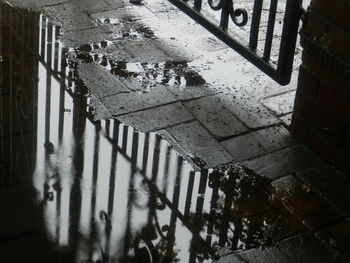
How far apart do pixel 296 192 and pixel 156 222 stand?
32.0 inches

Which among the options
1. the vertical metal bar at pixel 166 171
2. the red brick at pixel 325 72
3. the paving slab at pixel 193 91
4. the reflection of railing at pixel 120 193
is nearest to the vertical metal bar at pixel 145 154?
→ the reflection of railing at pixel 120 193

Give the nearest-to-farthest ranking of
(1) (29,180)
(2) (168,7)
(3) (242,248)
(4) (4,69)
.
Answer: (3) (242,248) → (1) (29,180) → (4) (4,69) → (2) (168,7)

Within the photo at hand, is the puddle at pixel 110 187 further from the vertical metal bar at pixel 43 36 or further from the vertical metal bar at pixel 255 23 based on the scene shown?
the vertical metal bar at pixel 255 23

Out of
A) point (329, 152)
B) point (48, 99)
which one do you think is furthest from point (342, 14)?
point (48, 99)

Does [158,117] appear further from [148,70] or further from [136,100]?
[148,70]

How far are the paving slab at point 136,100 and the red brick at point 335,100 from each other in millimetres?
1021

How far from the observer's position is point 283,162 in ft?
13.2

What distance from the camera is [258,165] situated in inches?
157

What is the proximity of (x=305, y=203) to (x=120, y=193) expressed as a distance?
98 cm

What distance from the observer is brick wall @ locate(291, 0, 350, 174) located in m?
3.76

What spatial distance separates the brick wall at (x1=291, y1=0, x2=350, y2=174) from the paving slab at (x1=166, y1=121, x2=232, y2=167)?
0.55 meters

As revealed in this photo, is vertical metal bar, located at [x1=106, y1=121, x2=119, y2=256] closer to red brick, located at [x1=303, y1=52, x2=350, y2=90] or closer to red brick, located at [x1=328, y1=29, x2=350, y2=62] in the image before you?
red brick, located at [x1=303, y1=52, x2=350, y2=90]

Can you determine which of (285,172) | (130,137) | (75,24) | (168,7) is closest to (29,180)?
(130,137)

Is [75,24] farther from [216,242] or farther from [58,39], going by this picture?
[216,242]
